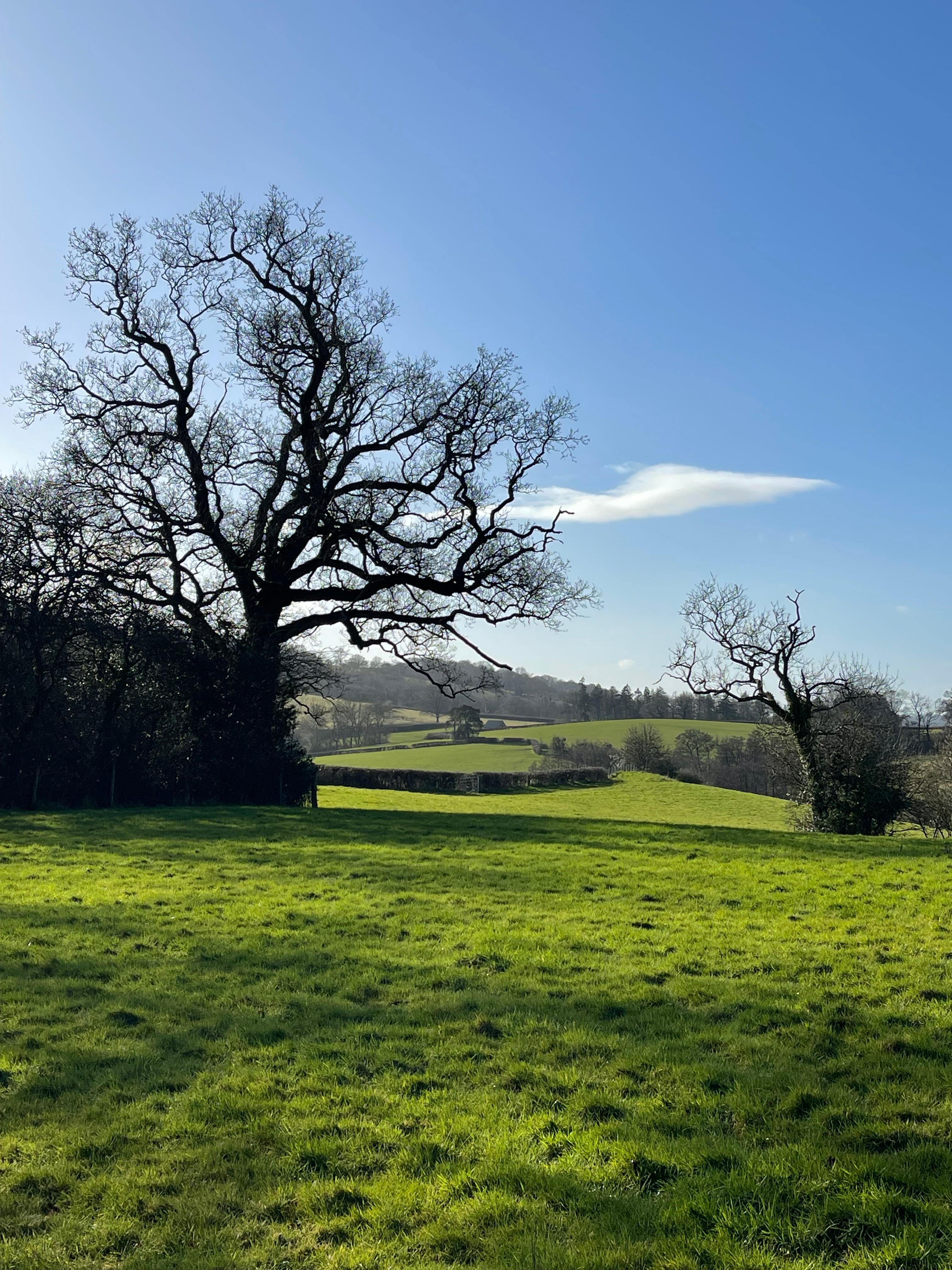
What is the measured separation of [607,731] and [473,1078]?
7094 cm

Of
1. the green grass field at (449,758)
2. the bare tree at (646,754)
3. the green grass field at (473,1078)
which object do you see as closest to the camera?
the green grass field at (473,1078)

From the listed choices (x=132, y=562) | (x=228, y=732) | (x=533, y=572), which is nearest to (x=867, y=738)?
(x=533, y=572)

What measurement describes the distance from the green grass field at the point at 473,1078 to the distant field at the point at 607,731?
5987 cm

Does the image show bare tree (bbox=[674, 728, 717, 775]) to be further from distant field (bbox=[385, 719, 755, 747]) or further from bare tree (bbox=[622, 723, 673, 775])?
bare tree (bbox=[622, 723, 673, 775])

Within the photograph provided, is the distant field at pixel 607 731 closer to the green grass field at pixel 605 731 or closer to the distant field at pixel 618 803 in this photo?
the green grass field at pixel 605 731

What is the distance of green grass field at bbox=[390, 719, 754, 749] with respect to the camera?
236ft

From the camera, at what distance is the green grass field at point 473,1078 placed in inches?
146

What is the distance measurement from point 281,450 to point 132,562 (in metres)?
5.44

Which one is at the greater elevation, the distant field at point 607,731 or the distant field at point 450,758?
the distant field at point 607,731

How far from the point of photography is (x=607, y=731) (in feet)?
246

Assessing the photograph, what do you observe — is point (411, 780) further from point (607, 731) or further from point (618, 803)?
point (607, 731)

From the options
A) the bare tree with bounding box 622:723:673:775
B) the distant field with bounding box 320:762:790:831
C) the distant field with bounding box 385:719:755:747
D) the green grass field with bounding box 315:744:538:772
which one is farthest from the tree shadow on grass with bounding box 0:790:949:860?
the distant field with bounding box 385:719:755:747

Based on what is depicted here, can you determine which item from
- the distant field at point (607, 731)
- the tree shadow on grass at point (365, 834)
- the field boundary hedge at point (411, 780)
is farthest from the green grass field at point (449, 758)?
the tree shadow on grass at point (365, 834)

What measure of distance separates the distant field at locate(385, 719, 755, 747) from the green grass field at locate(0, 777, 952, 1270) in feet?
196
